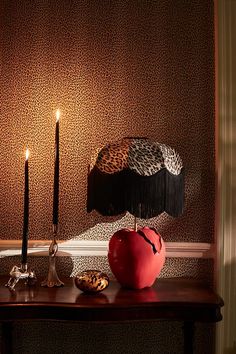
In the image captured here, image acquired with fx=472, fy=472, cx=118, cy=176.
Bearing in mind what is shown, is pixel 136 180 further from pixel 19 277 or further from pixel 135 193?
pixel 19 277

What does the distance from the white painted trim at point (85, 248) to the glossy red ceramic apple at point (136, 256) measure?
0.22m

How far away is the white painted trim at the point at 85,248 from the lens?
1.55 meters

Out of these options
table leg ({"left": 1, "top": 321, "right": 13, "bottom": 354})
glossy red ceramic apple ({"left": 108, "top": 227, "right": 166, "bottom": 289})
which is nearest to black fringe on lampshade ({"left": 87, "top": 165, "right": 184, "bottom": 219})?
glossy red ceramic apple ({"left": 108, "top": 227, "right": 166, "bottom": 289})

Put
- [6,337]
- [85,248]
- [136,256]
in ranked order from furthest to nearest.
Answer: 1. [85,248]
2. [6,337]
3. [136,256]

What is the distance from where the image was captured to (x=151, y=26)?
1589 mm

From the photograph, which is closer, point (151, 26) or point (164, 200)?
point (164, 200)

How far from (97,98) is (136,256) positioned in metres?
0.58

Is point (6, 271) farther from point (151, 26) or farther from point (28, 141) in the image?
point (151, 26)

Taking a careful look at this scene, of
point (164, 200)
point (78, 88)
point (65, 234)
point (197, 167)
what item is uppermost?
point (78, 88)

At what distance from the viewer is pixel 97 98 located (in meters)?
1.58

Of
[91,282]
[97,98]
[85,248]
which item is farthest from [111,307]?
[97,98]

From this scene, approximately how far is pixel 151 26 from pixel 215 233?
2.37 feet

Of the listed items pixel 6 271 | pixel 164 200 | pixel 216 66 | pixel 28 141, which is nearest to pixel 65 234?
pixel 6 271

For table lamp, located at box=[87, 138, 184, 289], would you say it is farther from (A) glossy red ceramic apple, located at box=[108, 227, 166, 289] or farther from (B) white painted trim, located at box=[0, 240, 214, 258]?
(B) white painted trim, located at box=[0, 240, 214, 258]
